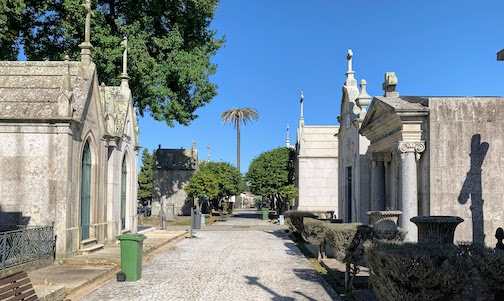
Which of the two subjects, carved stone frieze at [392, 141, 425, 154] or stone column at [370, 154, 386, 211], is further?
stone column at [370, 154, 386, 211]

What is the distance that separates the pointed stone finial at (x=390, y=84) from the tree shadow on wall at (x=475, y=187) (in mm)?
2745

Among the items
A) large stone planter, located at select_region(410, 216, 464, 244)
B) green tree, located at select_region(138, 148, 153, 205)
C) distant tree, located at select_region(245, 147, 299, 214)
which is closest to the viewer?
large stone planter, located at select_region(410, 216, 464, 244)

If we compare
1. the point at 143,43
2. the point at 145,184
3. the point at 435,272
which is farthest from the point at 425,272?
the point at 145,184

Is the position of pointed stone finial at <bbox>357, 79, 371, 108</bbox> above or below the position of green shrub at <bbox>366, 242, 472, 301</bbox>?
above

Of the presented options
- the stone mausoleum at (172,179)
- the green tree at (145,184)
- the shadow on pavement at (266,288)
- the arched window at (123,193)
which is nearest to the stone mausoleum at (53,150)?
the arched window at (123,193)

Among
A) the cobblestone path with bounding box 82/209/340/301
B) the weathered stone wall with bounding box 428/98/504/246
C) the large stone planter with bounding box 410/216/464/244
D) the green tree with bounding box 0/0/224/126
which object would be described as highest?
the green tree with bounding box 0/0/224/126

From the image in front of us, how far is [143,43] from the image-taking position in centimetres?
2528

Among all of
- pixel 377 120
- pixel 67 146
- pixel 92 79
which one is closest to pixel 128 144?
pixel 92 79

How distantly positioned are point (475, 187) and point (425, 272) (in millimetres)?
5542

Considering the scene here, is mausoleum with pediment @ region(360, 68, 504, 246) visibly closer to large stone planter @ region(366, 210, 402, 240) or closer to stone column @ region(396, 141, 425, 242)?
stone column @ region(396, 141, 425, 242)

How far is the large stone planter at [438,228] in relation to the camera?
6.82m

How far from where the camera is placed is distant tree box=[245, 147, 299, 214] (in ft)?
131

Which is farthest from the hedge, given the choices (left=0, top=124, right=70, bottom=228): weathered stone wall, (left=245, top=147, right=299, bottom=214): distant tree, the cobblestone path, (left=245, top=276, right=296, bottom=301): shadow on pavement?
(left=245, top=147, right=299, bottom=214): distant tree

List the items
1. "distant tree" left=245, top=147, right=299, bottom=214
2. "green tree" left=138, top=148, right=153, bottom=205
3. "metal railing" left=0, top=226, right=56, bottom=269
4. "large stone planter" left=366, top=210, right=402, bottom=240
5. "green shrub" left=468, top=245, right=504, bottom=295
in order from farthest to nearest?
"green tree" left=138, top=148, right=153, bottom=205, "distant tree" left=245, top=147, right=299, bottom=214, "metal railing" left=0, top=226, right=56, bottom=269, "large stone planter" left=366, top=210, right=402, bottom=240, "green shrub" left=468, top=245, right=504, bottom=295
